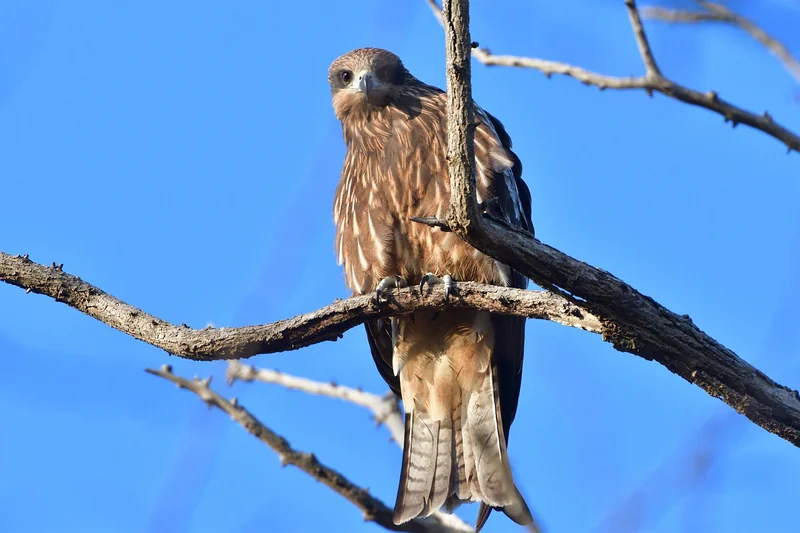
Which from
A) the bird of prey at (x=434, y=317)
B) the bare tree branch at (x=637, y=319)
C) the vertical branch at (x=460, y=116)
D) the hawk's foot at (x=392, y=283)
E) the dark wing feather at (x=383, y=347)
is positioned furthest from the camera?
the dark wing feather at (x=383, y=347)

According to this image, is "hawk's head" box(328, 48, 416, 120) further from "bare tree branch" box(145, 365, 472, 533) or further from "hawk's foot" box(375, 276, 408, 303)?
"bare tree branch" box(145, 365, 472, 533)

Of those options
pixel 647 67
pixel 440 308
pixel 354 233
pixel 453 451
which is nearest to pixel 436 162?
pixel 354 233

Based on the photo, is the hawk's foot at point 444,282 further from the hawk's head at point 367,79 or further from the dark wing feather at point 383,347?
the hawk's head at point 367,79

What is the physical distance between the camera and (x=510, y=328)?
5086mm

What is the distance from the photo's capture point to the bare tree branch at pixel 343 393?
5531mm

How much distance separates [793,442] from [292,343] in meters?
2.06

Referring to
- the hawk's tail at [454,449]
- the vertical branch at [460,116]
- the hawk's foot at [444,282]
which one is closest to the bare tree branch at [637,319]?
the vertical branch at [460,116]

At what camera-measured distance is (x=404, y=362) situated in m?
5.21

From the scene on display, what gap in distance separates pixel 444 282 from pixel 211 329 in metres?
1.09

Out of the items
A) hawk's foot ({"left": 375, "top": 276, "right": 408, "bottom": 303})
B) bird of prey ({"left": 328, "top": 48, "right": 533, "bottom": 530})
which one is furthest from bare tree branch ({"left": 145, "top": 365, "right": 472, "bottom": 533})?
hawk's foot ({"left": 375, "top": 276, "right": 408, "bottom": 303})

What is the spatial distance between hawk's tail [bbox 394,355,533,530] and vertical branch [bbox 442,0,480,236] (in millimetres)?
2045

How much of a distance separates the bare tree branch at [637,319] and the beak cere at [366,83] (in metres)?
2.54

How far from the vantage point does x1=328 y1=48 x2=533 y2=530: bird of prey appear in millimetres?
4832

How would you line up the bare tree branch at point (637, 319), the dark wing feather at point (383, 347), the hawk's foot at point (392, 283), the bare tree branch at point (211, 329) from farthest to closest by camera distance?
the dark wing feather at point (383, 347) < the hawk's foot at point (392, 283) < the bare tree branch at point (211, 329) < the bare tree branch at point (637, 319)
